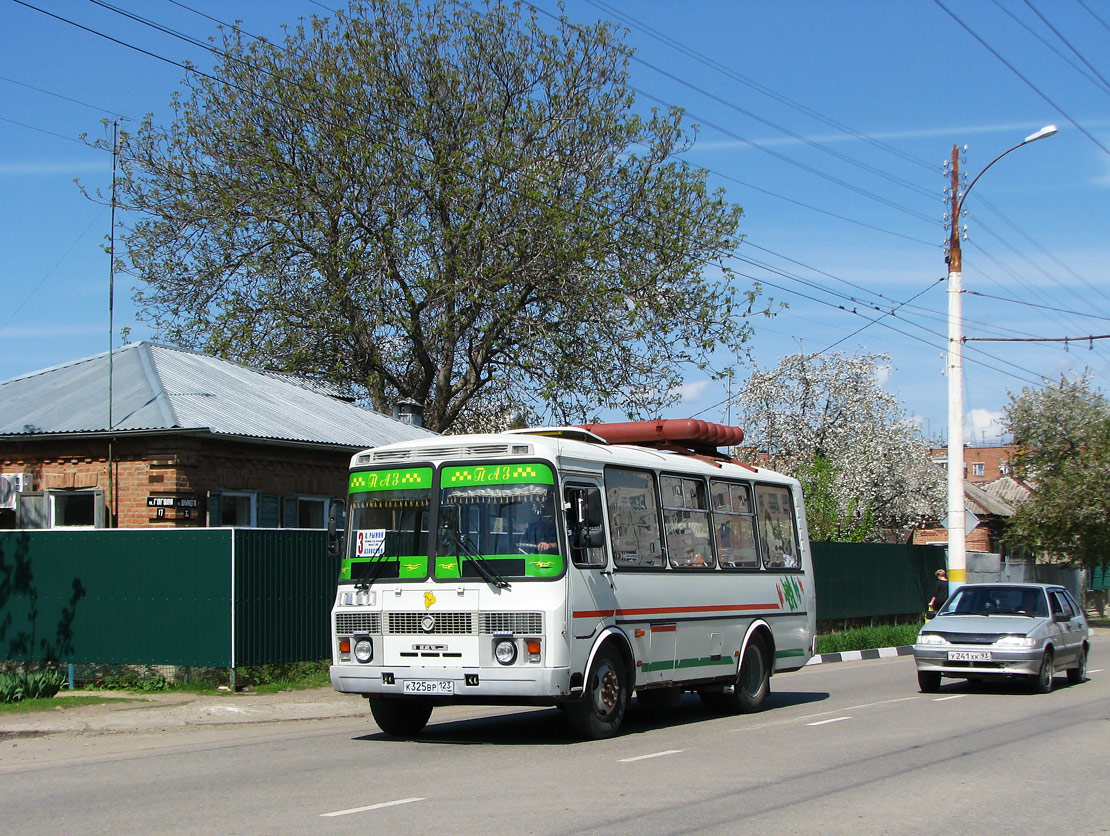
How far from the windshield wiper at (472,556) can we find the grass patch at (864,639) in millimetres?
15369

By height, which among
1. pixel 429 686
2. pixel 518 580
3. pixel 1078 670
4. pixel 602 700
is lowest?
pixel 1078 670

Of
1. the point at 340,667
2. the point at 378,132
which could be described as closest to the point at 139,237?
the point at 378,132

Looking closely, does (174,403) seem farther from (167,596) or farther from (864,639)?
(864,639)

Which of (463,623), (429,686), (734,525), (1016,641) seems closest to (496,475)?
(463,623)

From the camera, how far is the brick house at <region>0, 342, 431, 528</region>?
1828 cm

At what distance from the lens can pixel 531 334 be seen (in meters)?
31.4

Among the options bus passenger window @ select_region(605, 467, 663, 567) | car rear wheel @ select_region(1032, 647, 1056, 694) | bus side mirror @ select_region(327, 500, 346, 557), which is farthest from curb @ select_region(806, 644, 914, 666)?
bus side mirror @ select_region(327, 500, 346, 557)

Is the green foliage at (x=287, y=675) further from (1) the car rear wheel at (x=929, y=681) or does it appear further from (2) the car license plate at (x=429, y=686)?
(1) the car rear wheel at (x=929, y=681)

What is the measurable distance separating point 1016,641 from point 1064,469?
82.4 feet

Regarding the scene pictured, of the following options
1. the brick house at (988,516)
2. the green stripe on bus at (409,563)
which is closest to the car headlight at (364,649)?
the green stripe on bus at (409,563)

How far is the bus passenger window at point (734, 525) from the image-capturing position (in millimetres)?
14328

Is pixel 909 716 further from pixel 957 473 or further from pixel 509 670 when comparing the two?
pixel 957 473

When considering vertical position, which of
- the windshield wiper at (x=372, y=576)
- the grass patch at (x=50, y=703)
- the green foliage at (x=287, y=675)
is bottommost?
the grass patch at (x=50, y=703)

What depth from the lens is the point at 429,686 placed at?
36.8 feet
